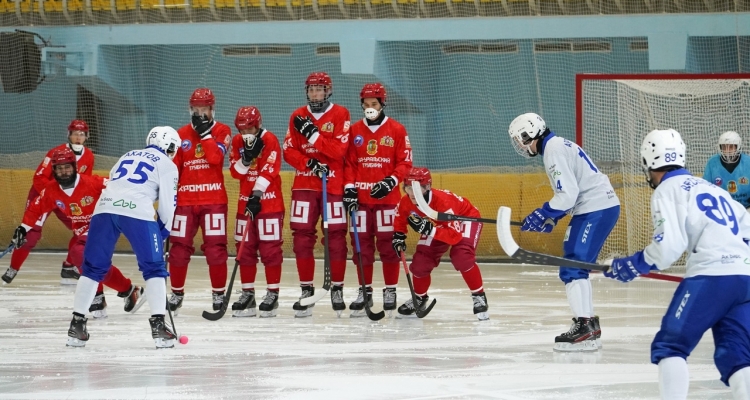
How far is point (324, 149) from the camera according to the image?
23.0 feet

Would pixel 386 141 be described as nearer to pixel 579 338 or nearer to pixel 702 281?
pixel 579 338

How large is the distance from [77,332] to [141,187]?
0.87 meters

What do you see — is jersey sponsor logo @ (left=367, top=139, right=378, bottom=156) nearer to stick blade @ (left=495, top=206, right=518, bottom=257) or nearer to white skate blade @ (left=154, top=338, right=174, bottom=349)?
white skate blade @ (left=154, top=338, right=174, bottom=349)

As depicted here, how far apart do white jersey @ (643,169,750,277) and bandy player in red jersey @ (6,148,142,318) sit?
424 centimetres

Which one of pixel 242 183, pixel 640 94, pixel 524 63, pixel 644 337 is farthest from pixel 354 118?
pixel 644 337

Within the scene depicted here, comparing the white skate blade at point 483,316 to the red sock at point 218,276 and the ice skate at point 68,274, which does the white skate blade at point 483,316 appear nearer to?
the red sock at point 218,276

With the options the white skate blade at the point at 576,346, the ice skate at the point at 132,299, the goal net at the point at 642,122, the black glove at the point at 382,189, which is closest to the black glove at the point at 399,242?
the black glove at the point at 382,189

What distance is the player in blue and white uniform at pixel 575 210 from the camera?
18.2 feet

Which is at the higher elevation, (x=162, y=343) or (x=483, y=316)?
(x=162, y=343)

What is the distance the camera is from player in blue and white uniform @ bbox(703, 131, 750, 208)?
8.52 meters

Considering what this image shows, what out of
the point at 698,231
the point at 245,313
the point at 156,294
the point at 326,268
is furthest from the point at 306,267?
the point at 698,231

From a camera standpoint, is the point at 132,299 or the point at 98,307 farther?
the point at 132,299

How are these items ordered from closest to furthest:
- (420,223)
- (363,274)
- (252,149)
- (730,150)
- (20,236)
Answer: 1. (420,223)
2. (252,149)
3. (363,274)
4. (20,236)
5. (730,150)

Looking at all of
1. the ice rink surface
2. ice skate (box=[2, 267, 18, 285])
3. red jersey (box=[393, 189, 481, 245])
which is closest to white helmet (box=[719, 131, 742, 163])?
the ice rink surface
